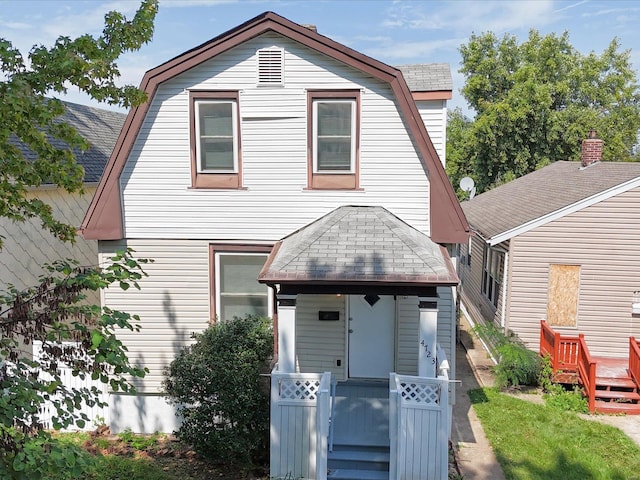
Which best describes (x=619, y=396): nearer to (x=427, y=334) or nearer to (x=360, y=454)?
(x=427, y=334)

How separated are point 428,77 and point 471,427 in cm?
691

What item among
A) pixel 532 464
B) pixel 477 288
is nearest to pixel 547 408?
pixel 532 464

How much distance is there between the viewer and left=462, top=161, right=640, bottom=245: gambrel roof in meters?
12.4

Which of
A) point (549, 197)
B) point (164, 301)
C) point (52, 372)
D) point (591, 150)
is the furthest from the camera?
point (591, 150)

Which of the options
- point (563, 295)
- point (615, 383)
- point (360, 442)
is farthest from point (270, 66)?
point (615, 383)

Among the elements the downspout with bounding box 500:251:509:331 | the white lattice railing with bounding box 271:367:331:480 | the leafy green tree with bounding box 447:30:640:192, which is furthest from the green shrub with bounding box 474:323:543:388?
the leafy green tree with bounding box 447:30:640:192

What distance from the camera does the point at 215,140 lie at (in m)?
9.32

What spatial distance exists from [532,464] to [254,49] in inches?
341

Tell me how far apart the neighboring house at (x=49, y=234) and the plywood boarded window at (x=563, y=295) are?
11.0m

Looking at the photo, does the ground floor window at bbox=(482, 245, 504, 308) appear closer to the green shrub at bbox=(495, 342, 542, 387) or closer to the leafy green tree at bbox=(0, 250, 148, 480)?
the green shrub at bbox=(495, 342, 542, 387)

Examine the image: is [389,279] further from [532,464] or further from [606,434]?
[606,434]

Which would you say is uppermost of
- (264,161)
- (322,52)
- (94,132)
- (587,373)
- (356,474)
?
(322,52)

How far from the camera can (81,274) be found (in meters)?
4.69

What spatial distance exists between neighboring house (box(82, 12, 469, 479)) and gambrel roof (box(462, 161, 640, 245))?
479 centimetres
